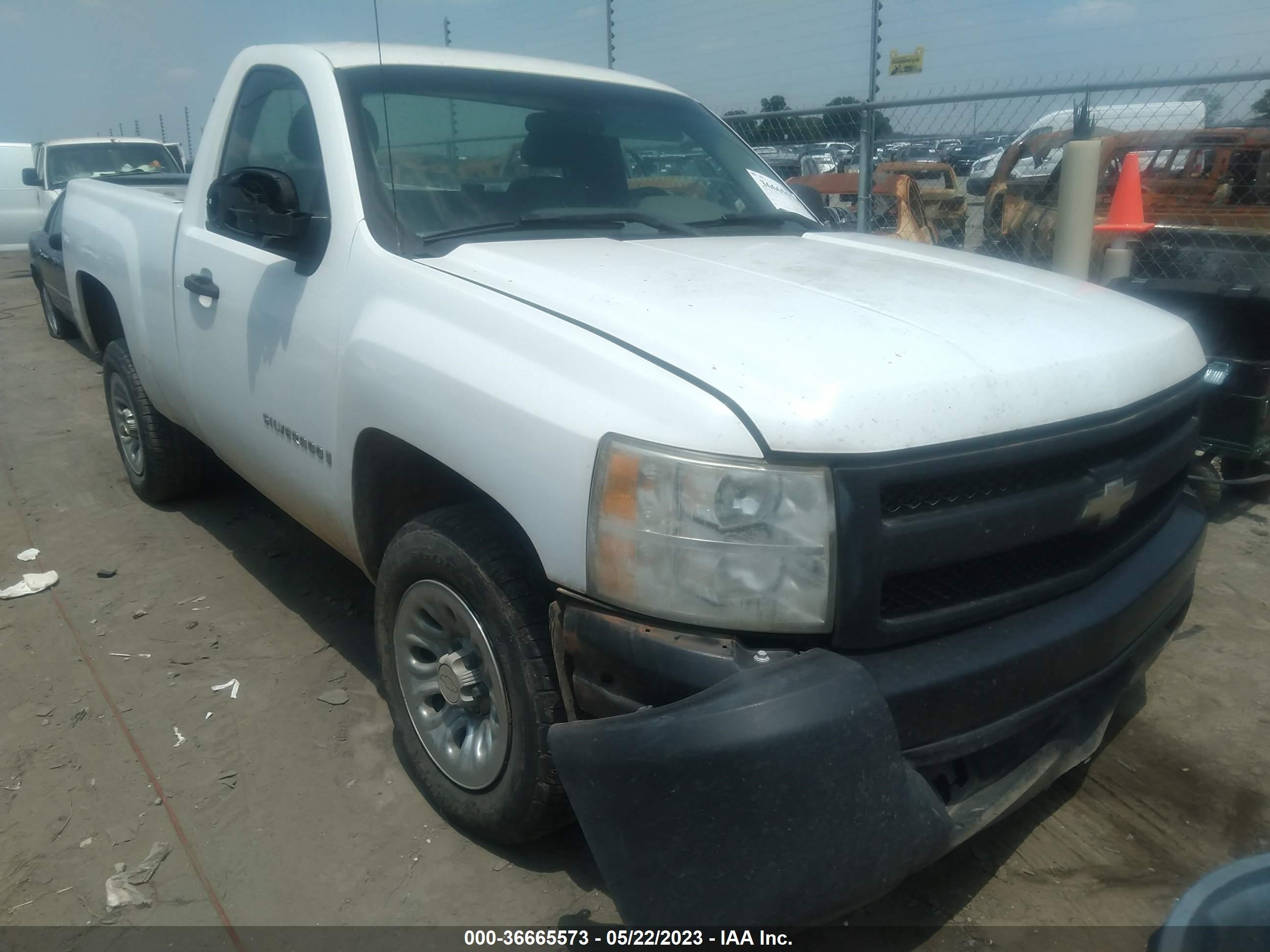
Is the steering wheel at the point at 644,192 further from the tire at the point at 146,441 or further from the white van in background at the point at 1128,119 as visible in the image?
the white van in background at the point at 1128,119

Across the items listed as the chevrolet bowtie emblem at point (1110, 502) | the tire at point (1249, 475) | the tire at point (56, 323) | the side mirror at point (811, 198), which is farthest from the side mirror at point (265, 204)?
the tire at point (56, 323)

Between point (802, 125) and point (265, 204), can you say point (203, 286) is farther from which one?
point (802, 125)

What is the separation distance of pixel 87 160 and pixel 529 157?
500 inches

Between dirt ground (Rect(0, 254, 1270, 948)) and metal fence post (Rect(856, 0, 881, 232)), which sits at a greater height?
metal fence post (Rect(856, 0, 881, 232))

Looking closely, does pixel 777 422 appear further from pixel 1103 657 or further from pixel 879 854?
pixel 1103 657

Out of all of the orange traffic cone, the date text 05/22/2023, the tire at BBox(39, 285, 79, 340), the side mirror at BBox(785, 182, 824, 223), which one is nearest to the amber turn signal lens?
the date text 05/22/2023

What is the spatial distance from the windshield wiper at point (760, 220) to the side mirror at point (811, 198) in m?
0.38

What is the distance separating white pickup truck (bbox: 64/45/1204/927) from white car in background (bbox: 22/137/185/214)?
11.7m

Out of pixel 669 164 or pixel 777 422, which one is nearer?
pixel 777 422

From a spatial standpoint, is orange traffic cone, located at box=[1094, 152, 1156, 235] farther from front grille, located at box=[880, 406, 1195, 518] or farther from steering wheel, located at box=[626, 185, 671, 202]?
front grille, located at box=[880, 406, 1195, 518]

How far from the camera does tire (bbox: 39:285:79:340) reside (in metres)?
9.52

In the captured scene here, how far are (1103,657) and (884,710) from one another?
0.68m

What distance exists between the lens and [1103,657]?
2.12 meters

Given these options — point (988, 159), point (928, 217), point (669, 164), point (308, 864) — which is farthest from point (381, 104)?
point (988, 159)
